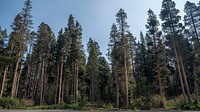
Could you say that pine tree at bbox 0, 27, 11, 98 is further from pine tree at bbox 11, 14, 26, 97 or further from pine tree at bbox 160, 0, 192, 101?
pine tree at bbox 160, 0, 192, 101

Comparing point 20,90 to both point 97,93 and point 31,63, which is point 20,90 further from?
point 97,93

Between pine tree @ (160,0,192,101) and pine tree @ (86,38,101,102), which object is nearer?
Answer: pine tree @ (160,0,192,101)

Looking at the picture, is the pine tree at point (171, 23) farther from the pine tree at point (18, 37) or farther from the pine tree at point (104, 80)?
the pine tree at point (104, 80)

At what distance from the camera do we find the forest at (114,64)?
27.8m

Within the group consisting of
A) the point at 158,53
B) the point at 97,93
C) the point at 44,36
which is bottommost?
the point at 97,93

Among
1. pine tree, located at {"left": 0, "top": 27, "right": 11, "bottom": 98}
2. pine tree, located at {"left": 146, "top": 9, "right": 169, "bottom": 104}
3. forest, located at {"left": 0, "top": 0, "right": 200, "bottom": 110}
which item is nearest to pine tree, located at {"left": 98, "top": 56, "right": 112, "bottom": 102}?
forest, located at {"left": 0, "top": 0, "right": 200, "bottom": 110}

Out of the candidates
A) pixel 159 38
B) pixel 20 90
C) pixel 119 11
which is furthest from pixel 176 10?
pixel 20 90

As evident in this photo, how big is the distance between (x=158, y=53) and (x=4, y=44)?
103ft

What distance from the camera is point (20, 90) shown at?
172ft

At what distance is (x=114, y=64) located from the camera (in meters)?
39.2

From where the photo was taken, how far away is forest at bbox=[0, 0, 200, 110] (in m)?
27.8


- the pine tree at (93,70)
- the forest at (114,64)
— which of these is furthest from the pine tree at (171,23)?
the pine tree at (93,70)

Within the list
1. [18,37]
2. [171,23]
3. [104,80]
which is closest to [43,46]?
[18,37]

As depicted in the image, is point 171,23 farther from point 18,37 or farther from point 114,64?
point 18,37
